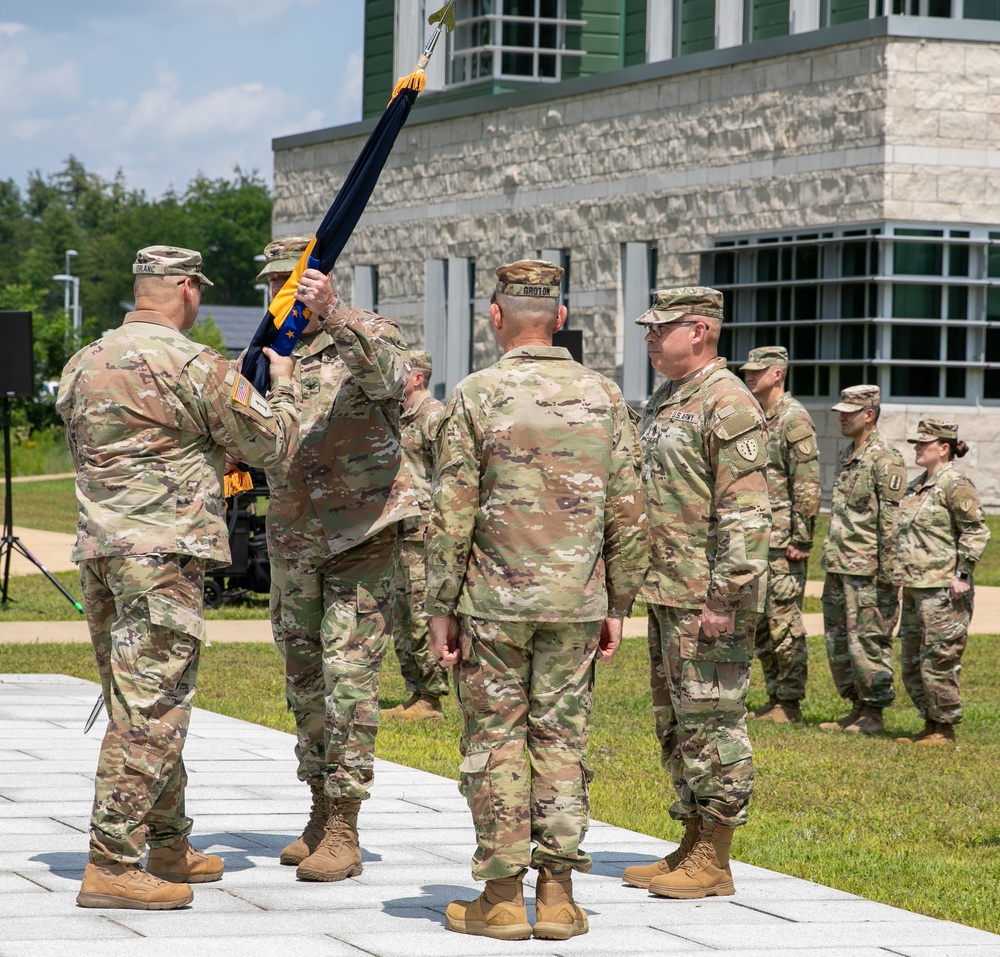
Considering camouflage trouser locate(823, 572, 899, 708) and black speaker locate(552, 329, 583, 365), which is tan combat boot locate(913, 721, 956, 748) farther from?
black speaker locate(552, 329, 583, 365)

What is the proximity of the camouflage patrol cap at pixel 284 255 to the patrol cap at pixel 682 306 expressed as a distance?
140 centimetres

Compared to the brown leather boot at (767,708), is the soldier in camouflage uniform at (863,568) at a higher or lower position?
higher

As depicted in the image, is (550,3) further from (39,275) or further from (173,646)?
(39,275)

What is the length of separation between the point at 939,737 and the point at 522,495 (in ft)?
18.9

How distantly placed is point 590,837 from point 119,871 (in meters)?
2.45

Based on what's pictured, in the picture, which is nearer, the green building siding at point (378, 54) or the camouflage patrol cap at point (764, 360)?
the camouflage patrol cap at point (764, 360)

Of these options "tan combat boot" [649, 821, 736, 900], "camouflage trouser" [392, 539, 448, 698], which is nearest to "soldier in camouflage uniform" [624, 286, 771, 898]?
"tan combat boot" [649, 821, 736, 900]

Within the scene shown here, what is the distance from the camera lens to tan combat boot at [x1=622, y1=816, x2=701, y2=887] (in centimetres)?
677

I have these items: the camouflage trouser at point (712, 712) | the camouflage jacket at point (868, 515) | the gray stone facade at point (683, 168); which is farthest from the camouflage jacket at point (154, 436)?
the gray stone facade at point (683, 168)

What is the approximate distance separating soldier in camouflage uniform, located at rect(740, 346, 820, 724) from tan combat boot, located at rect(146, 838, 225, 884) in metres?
5.58

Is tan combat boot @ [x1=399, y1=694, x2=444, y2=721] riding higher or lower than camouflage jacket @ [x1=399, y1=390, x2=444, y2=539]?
lower

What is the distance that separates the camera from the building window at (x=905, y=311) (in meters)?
24.5

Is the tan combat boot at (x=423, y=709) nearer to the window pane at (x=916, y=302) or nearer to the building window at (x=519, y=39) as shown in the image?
the window pane at (x=916, y=302)

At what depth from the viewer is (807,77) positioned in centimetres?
2575
